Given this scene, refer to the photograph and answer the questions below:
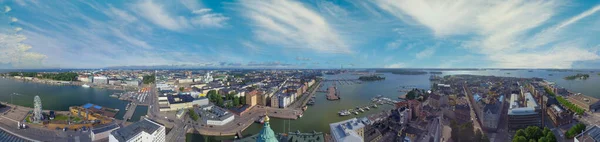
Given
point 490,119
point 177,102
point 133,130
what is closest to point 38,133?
point 133,130

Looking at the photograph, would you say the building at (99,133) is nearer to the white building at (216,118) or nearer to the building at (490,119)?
the white building at (216,118)

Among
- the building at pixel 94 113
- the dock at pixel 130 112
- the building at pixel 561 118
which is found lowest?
the dock at pixel 130 112

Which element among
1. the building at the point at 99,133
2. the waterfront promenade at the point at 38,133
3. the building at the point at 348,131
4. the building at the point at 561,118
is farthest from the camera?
the building at the point at 561,118

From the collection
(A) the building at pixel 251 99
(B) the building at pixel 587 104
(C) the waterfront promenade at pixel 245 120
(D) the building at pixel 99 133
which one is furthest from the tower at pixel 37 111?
(B) the building at pixel 587 104

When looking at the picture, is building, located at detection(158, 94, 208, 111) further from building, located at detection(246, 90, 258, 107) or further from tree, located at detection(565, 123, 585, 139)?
tree, located at detection(565, 123, 585, 139)

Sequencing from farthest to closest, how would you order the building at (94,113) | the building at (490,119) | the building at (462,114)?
the building at (94,113)
the building at (462,114)
the building at (490,119)

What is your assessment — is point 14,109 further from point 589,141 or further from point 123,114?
point 589,141

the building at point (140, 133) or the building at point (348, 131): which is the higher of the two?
the building at point (348, 131)
